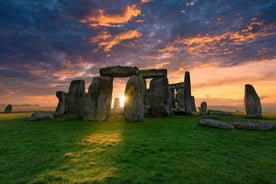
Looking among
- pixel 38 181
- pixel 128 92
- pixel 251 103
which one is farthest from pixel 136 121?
pixel 251 103

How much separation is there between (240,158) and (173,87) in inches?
733

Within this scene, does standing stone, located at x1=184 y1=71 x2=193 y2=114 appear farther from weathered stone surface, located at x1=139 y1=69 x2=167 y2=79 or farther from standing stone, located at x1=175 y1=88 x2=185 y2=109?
standing stone, located at x1=175 y1=88 x2=185 y2=109

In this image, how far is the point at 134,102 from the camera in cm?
1162

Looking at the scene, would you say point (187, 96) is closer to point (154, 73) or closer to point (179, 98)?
point (154, 73)

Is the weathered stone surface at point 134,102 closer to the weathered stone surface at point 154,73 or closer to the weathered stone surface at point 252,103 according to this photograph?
the weathered stone surface at point 154,73

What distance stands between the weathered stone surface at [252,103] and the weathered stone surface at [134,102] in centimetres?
899

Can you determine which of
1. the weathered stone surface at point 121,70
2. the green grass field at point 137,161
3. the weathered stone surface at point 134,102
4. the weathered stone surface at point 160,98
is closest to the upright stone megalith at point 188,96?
the weathered stone surface at point 160,98

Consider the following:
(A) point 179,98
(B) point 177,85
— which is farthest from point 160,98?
(A) point 179,98

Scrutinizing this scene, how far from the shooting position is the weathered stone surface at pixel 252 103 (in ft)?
49.8

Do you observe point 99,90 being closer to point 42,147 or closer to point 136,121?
point 136,121

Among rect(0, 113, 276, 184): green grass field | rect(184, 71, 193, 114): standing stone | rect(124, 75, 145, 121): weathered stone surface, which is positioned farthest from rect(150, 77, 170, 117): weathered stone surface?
rect(0, 113, 276, 184): green grass field

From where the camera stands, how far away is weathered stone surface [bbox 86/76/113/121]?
12.6 meters

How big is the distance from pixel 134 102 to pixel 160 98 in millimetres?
4357

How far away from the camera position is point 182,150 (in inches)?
224
